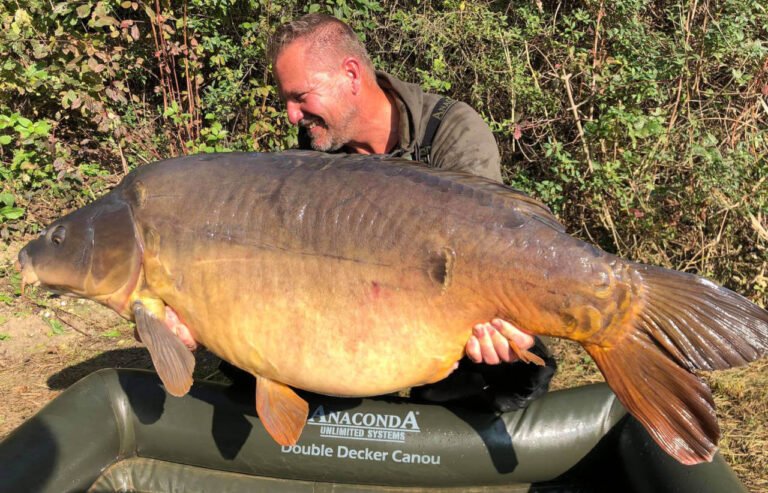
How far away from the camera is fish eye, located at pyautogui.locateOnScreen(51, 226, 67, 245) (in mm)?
1866

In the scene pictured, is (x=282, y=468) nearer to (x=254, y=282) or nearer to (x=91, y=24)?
(x=254, y=282)

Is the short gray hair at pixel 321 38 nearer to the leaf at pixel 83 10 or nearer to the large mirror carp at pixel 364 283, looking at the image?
the large mirror carp at pixel 364 283

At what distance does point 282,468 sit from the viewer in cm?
229

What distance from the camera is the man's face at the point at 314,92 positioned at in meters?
2.34

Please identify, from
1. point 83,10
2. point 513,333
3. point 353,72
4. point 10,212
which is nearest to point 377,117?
point 353,72

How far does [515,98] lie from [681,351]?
2572 mm

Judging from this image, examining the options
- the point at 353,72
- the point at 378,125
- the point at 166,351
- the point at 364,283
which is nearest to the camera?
the point at 364,283

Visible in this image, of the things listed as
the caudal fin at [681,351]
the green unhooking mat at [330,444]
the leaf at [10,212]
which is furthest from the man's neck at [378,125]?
the leaf at [10,212]

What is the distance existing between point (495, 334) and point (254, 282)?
0.59 metres

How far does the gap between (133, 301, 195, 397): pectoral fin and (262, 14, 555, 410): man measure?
94cm

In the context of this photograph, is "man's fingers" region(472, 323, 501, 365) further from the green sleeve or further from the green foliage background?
the green foliage background

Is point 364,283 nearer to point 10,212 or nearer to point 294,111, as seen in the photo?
point 294,111

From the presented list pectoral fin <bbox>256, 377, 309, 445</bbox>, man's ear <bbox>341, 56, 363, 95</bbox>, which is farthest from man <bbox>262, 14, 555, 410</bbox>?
pectoral fin <bbox>256, 377, 309, 445</bbox>

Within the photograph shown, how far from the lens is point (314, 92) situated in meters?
2.36
